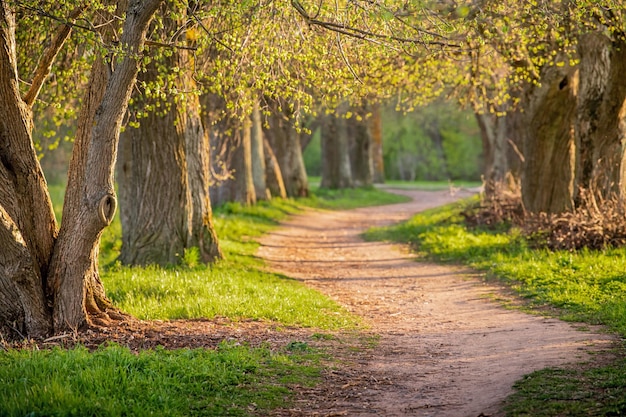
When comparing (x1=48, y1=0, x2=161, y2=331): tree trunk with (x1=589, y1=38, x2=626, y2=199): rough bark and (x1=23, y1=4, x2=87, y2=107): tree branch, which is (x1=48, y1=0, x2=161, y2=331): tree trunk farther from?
(x1=589, y1=38, x2=626, y2=199): rough bark

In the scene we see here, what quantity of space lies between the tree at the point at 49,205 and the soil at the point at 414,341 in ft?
1.63

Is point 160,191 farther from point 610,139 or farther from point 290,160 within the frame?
point 290,160

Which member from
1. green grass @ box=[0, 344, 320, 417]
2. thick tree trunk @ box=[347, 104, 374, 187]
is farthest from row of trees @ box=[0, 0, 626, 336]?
thick tree trunk @ box=[347, 104, 374, 187]

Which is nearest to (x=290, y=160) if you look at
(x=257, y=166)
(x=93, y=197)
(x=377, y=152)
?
(x=257, y=166)

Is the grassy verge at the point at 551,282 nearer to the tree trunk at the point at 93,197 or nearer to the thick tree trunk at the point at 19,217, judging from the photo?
the tree trunk at the point at 93,197

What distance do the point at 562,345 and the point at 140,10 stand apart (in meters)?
5.96

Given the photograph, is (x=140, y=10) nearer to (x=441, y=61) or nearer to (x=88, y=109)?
(x=88, y=109)

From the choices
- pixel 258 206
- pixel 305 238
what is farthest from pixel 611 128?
pixel 258 206

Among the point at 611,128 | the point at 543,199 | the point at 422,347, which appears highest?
the point at 611,128

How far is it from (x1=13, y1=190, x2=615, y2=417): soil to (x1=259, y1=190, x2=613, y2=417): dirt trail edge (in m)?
0.01

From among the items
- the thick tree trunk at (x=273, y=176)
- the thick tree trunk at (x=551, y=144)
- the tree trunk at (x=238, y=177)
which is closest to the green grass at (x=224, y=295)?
the thick tree trunk at (x=551, y=144)

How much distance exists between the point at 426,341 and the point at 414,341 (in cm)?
15

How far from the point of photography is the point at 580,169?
1733 centimetres

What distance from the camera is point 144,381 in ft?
24.1
